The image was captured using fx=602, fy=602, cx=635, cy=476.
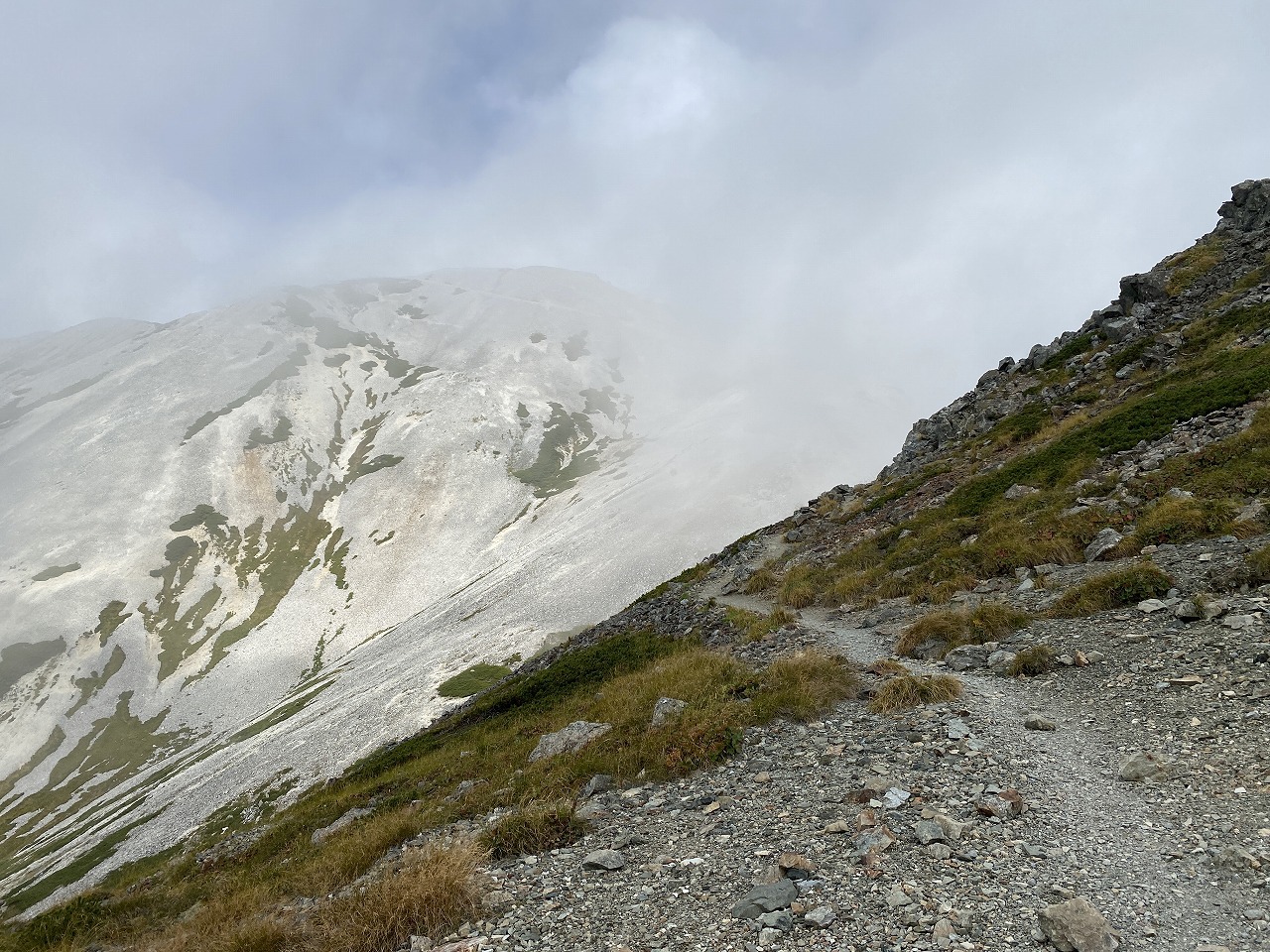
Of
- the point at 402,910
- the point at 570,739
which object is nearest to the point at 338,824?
the point at 570,739

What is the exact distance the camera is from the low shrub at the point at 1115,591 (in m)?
14.1

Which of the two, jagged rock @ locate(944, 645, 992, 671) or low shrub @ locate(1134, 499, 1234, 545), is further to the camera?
low shrub @ locate(1134, 499, 1234, 545)

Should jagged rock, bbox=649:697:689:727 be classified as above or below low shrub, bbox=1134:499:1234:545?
above

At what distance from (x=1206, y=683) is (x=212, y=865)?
1409 inches

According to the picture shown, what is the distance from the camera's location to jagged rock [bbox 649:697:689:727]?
15039mm

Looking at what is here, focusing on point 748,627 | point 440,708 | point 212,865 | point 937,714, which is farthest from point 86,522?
point 937,714

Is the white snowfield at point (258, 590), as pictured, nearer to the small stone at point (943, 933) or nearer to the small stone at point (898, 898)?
the small stone at point (898, 898)

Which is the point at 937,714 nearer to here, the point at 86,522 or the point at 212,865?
the point at 212,865

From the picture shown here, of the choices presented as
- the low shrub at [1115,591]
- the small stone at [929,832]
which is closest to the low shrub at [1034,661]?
the low shrub at [1115,591]

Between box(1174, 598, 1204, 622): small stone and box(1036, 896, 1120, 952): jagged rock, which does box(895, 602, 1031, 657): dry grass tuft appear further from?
box(1036, 896, 1120, 952): jagged rock

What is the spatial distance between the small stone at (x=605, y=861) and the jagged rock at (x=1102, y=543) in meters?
16.9

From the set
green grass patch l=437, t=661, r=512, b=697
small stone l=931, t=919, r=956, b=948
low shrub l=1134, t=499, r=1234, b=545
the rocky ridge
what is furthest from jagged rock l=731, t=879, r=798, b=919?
green grass patch l=437, t=661, r=512, b=697

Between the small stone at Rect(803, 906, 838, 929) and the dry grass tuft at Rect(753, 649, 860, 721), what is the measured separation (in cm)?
643

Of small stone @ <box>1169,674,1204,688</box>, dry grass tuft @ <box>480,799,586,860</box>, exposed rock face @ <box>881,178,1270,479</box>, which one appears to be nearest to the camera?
dry grass tuft @ <box>480,799,586,860</box>
